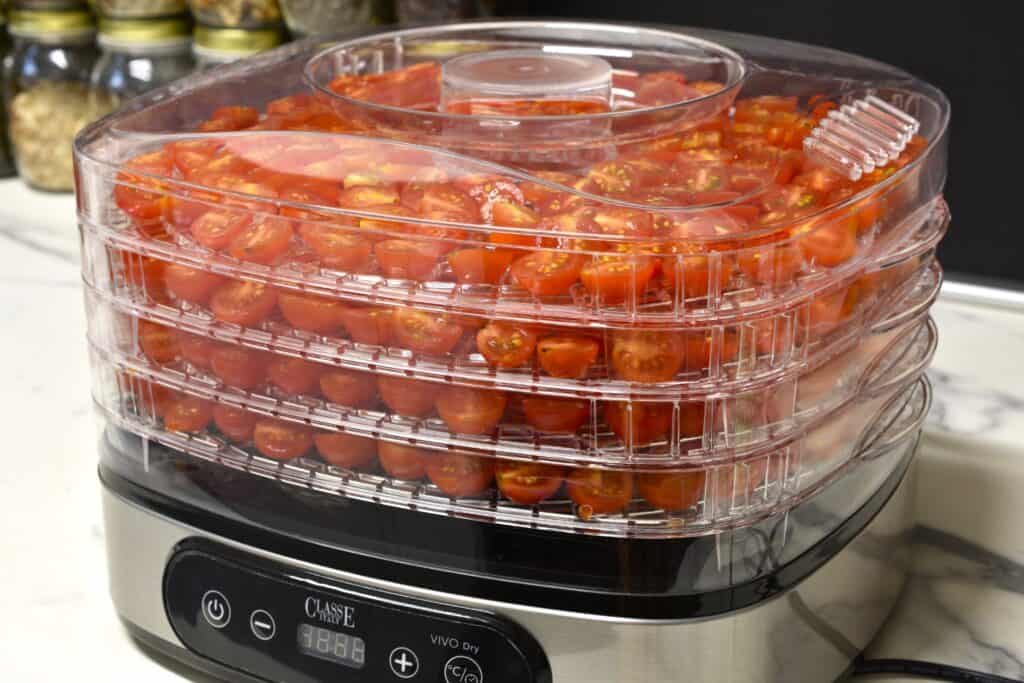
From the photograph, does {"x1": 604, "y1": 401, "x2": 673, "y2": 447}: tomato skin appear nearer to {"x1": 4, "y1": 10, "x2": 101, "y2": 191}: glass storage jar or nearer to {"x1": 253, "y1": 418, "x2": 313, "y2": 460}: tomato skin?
{"x1": 253, "y1": 418, "x2": 313, "y2": 460}: tomato skin

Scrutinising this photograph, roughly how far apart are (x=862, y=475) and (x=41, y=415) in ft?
2.41

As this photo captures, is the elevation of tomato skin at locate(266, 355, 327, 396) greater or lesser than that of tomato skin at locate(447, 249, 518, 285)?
lesser

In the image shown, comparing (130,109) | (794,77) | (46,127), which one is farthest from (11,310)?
(794,77)

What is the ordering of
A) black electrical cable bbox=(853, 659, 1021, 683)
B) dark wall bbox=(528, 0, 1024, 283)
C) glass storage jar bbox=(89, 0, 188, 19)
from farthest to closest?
glass storage jar bbox=(89, 0, 188, 19), dark wall bbox=(528, 0, 1024, 283), black electrical cable bbox=(853, 659, 1021, 683)

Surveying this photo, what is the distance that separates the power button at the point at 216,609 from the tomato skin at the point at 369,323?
0.19m

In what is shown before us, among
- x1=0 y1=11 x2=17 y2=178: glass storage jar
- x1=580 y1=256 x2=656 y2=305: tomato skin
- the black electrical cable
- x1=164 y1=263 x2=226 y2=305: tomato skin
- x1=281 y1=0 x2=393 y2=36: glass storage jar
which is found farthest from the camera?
x1=0 y1=11 x2=17 y2=178: glass storage jar

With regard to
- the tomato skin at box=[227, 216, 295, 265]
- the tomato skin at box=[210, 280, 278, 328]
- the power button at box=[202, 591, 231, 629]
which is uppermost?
the tomato skin at box=[227, 216, 295, 265]

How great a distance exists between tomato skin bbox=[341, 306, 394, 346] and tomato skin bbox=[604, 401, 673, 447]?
0.13 m

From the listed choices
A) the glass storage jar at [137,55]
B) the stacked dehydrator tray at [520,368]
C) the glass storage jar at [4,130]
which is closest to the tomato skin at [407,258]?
the stacked dehydrator tray at [520,368]

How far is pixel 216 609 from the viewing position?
2.53ft

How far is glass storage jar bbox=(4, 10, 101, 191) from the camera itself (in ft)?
5.08

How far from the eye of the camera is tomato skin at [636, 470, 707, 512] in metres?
0.67

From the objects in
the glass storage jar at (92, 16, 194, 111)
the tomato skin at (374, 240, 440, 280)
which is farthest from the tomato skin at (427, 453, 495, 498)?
the glass storage jar at (92, 16, 194, 111)

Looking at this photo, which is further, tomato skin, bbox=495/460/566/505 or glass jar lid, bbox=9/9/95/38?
glass jar lid, bbox=9/9/95/38
